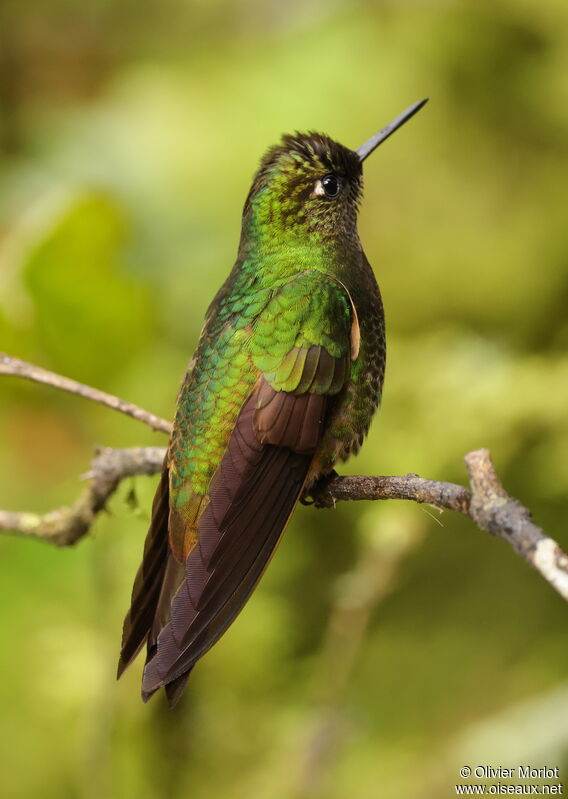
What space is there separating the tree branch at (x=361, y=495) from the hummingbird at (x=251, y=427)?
16 centimetres

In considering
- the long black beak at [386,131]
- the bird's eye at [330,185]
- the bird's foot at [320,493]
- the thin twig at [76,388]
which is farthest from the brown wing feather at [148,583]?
the long black beak at [386,131]

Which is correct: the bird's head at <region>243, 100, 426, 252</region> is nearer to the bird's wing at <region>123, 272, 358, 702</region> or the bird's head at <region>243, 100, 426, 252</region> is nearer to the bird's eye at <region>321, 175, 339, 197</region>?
the bird's eye at <region>321, 175, 339, 197</region>

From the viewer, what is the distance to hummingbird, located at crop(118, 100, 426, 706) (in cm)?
205

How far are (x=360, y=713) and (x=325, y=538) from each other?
0.68 m

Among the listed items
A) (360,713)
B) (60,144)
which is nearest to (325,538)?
(360,713)

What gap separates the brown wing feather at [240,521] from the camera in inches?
77.8

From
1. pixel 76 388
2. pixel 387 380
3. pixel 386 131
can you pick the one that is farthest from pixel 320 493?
pixel 387 380

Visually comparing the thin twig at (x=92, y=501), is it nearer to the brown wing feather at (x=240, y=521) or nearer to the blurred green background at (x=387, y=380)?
the blurred green background at (x=387, y=380)

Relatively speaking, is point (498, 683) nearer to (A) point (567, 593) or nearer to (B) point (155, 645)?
(B) point (155, 645)

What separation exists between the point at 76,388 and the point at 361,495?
787 millimetres

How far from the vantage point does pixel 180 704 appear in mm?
3168

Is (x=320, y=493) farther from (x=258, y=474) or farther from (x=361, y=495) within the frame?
(x=361, y=495)

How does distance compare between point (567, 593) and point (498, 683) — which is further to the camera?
point (498, 683)

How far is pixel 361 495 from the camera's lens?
6.50 ft
